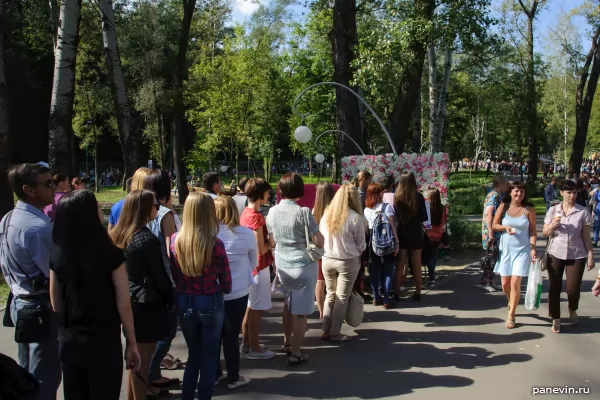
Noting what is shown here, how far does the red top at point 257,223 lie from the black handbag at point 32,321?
2.04 m

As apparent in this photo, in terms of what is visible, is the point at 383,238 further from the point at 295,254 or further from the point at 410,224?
the point at 295,254

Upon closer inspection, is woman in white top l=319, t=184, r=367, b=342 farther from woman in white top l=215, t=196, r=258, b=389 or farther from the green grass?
the green grass

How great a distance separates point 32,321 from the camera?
11.3 ft

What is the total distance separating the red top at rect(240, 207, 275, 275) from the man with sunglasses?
6.52ft

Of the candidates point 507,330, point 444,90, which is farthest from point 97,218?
point 444,90

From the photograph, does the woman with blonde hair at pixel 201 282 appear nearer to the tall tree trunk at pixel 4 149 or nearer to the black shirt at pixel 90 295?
the black shirt at pixel 90 295

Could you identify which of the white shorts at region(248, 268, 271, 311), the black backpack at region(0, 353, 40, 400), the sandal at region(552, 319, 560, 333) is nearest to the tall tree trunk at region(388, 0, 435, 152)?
the sandal at region(552, 319, 560, 333)

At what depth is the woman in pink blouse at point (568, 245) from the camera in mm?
5973

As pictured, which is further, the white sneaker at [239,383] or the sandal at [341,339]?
the sandal at [341,339]

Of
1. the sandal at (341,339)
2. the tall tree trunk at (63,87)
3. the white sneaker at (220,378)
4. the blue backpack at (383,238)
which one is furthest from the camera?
the tall tree trunk at (63,87)

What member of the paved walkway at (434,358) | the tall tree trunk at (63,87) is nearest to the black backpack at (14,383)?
the paved walkway at (434,358)

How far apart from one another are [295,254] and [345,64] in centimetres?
857

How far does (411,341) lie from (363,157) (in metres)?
5.66

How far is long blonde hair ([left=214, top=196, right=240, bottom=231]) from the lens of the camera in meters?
4.44
